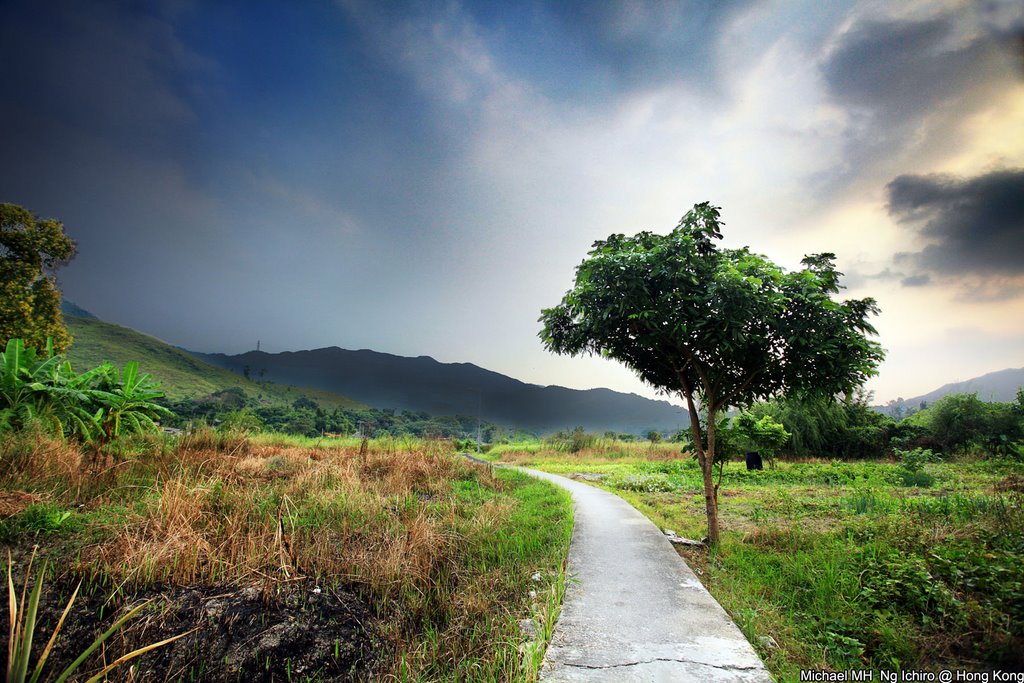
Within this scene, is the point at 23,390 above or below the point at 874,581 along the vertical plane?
above

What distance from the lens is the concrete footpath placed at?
2.95 metres

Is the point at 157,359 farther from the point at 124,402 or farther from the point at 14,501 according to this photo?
the point at 14,501

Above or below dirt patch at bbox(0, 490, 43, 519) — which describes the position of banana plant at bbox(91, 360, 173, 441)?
above

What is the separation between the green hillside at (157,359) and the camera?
71.4 m

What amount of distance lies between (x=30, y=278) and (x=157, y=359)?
81.3 meters

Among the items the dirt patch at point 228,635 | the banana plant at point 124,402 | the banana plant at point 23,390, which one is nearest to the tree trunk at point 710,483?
the dirt patch at point 228,635

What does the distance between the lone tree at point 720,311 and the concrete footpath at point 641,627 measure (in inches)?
72.1

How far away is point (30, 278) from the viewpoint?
19703mm

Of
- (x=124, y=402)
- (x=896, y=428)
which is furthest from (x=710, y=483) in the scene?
(x=896, y=428)

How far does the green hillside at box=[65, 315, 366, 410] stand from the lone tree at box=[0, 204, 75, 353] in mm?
51198

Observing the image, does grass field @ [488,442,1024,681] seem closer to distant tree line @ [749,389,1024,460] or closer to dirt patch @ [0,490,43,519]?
dirt patch @ [0,490,43,519]

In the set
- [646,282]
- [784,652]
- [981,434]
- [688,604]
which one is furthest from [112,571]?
[981,434]

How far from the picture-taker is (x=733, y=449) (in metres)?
8.10

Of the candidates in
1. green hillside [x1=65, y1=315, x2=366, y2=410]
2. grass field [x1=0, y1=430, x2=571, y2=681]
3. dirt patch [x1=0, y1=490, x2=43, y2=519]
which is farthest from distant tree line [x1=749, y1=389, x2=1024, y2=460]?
green hillside [x1=65, y1=315, x2=366, y2=410]
